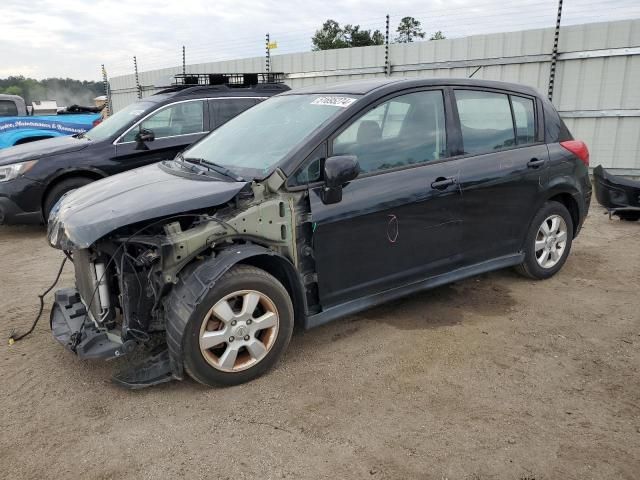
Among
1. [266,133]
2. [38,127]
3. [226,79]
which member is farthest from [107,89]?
[266,133]

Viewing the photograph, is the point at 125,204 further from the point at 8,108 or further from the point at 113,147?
the point at 8,108

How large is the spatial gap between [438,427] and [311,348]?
1.15m

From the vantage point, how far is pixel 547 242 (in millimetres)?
4812

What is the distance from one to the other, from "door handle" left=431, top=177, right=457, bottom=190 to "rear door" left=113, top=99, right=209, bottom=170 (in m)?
4.03

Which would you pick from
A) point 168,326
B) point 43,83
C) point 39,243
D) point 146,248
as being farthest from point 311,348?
point 43,83

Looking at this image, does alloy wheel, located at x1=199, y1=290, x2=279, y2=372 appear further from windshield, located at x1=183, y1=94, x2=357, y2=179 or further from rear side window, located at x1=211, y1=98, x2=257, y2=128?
rear side window, located at x1=211, y1=98, x2=257, y2=128

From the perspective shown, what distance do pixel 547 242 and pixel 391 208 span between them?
2.03m

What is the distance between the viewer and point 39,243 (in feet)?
21.4

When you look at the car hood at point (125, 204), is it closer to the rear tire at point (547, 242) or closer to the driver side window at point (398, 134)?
the driver side window at point (398, 134)

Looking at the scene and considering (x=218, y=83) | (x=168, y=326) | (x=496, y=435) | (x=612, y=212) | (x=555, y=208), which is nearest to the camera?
(x=496, y=435)

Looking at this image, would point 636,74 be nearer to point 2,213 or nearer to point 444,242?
point 444,242

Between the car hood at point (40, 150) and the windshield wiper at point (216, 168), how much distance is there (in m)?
3.32

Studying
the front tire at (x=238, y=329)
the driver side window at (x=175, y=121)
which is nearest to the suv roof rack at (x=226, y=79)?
the driver side window at (x=175, y=121)

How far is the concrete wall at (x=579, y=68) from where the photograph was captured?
28.4 ft
